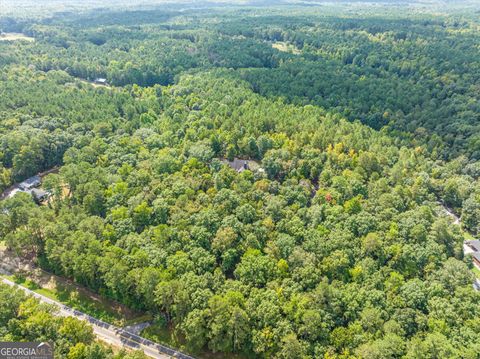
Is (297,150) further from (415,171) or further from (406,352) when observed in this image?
(406,352)

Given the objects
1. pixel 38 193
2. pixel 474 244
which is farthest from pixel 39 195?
pixel 474 244

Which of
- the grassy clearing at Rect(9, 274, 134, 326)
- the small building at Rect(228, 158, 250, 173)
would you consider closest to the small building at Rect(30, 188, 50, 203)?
the grassy clearing at Rect(9, 274, 134, 326)

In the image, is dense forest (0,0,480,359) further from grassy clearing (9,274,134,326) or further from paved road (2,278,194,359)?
paved road (2,278,194,359)

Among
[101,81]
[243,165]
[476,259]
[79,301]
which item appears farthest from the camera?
[101,81]

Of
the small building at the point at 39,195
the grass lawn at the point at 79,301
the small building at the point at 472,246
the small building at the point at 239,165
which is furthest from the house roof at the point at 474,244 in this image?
the small building at the point at 39,195

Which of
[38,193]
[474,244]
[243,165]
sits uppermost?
[243,165]

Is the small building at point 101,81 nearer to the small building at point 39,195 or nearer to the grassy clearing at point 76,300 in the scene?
the small building at point 39,195

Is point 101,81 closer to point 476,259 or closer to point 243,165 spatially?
point 243,165
